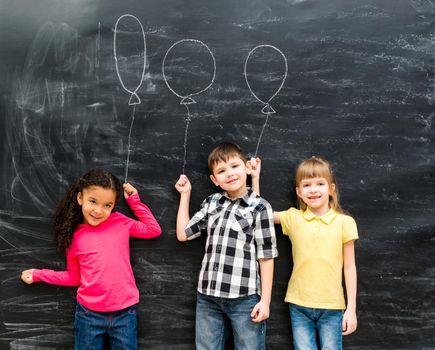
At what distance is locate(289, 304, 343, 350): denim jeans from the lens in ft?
5.74

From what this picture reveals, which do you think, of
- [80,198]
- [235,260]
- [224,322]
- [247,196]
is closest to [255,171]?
[247,196]

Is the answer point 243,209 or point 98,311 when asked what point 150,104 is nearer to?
point 243,209

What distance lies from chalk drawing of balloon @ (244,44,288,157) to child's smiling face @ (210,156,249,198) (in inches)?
6.6

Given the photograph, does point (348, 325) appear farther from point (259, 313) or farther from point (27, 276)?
point (27, 276)

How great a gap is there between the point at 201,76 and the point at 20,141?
0.89 meters

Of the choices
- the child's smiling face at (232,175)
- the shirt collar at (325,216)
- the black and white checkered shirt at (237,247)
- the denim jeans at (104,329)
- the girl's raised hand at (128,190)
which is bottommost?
the denim jeans at (104,329)

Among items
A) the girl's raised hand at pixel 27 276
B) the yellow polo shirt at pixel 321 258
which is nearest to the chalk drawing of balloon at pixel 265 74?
the yellow polo shirt at pixel 321 258

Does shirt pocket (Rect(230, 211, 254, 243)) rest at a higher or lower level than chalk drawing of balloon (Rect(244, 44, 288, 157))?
lower

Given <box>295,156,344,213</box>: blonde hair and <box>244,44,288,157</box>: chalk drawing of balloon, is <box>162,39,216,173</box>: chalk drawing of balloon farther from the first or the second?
<box>295,156,344,213</box>: blonde hair

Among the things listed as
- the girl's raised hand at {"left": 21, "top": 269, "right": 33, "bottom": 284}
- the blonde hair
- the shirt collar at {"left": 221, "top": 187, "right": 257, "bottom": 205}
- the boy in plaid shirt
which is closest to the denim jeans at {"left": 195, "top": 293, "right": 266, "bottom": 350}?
the boy in plaid shirt

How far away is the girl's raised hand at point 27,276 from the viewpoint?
6.34 ft

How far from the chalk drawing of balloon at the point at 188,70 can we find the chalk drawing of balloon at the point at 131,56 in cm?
12

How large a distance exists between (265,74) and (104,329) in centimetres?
133

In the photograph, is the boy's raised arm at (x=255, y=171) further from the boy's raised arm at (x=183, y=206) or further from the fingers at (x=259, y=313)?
the fingers at (x=259, y=313)
